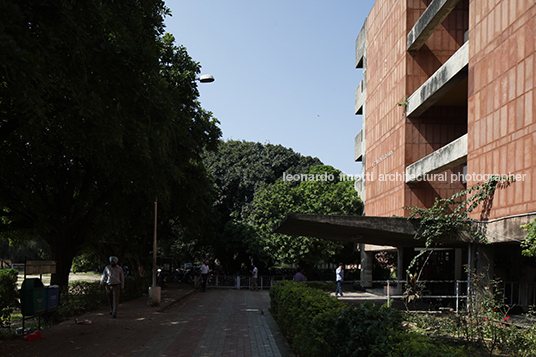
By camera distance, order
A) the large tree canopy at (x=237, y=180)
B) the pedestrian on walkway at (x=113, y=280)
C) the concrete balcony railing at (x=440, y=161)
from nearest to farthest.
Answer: the pedestrian on walkway at (x=113, y=280) → the concrete balcony railing at (x=440, y=161) → the large tree canopy at (x=237, y=180)

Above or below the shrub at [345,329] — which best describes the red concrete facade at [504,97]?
above

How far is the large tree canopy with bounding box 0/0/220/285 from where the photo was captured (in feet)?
28.0

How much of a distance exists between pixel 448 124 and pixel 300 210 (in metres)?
12.7

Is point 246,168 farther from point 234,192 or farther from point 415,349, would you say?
point 415,349

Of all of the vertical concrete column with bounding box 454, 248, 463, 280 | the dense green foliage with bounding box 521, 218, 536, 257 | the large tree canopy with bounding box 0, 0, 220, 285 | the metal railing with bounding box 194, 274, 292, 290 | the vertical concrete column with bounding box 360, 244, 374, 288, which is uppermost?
the large tree canopy with bounding box 0, 0, 220, 285

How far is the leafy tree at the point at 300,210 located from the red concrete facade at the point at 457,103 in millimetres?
3332

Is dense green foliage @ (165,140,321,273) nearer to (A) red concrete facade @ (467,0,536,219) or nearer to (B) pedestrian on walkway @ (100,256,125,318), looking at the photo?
(B) pedestrian on walkway @ (100,256,125,318)

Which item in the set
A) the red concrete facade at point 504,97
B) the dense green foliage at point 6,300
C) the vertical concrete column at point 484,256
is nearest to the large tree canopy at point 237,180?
the vertical concrete column at point 484,256

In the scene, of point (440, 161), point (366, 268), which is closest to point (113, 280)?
point (440, 161)

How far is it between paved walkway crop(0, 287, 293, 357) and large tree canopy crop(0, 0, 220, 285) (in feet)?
12.2

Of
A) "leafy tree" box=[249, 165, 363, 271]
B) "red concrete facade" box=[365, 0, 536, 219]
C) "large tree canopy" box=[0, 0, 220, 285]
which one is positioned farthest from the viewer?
"leafy tree" box=[249, 165, 363, 271]

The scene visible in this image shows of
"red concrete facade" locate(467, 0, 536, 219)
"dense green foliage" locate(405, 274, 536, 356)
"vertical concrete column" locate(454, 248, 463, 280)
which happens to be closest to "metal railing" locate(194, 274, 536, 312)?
"vertical concrete column" locate(454, 248, 463, 280)

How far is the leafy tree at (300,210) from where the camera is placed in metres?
32.7

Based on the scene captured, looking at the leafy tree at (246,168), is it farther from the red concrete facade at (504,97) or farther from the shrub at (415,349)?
the shrub at (415,349)
